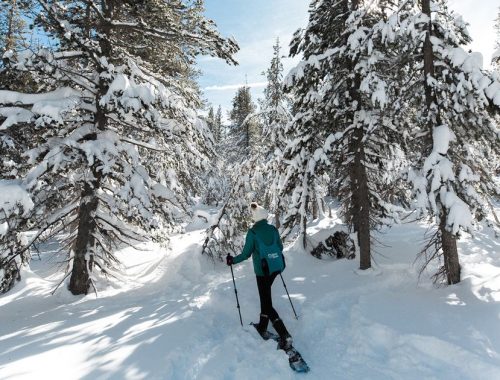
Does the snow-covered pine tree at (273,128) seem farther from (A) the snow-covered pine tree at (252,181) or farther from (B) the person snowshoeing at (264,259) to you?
(B) the person snowshoeing at (264,259)

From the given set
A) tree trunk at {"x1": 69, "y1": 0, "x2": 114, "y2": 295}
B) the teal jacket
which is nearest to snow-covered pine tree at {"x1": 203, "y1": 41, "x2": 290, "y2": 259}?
tree trunk at {"x1": 69, "y1": 0, "x2": 114, "y2": 295}

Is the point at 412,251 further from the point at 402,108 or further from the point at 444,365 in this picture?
the point at 444,365

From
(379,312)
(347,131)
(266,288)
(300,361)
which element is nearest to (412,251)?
(347,131)

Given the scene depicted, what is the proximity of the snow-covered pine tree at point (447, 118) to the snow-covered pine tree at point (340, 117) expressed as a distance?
1.21 meters

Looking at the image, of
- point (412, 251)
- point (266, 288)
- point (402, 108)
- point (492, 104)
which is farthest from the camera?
point (412, 251)

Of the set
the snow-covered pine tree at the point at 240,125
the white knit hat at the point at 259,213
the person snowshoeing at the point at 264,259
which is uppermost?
the snow-covered pine tree at the point at 240,125

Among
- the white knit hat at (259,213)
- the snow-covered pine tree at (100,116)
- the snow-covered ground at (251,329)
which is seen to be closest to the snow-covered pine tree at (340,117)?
the snow-covered ground at (251,329)

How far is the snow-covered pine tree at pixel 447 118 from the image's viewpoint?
7.10 meters

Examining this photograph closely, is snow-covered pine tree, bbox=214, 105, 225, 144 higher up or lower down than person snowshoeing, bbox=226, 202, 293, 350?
higher up

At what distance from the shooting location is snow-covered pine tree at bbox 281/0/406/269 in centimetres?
1016

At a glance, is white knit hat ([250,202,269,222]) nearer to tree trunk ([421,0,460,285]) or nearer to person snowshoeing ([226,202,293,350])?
person snowshoeing ([226,202,293,350])

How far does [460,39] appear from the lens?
827 cm

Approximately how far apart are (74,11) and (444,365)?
11862 millimetres

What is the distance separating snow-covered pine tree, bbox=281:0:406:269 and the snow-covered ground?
2.35 metres
